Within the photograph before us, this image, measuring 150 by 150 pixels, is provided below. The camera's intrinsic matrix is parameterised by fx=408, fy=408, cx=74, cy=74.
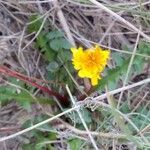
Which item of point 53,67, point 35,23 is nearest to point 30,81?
point 53,67

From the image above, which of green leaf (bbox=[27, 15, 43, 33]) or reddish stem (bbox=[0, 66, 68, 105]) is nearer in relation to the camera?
reddish stem (bbox=[0, 66, 68, 105])

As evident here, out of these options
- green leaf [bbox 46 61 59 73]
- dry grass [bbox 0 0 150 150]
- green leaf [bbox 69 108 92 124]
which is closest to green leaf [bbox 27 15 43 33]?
dry grass [bbox 0 0 150 150]

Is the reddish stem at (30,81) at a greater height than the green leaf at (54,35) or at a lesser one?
lesser

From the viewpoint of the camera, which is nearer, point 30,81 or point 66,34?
point 30,81

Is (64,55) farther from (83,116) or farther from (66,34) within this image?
(83,116)

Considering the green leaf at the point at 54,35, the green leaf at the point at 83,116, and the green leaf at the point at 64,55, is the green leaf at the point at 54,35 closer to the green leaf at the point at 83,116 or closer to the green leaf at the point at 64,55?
the green leaf at the point at 64,55

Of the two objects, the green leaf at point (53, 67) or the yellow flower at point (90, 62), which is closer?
the yellow flower at point (90, 62)

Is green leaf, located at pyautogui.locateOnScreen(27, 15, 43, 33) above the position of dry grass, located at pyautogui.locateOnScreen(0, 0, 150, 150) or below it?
above

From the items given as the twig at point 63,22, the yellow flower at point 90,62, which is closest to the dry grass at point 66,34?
the twig at point 63,22

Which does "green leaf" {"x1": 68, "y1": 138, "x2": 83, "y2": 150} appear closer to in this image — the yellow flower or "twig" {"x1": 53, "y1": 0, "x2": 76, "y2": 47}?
the yellow flower

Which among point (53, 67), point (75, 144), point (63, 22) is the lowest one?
point (75, 144)

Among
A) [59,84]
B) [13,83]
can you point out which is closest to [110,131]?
[59,84]

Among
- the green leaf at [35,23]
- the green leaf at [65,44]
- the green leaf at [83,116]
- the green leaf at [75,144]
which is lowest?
the green leaf at [75,144]
